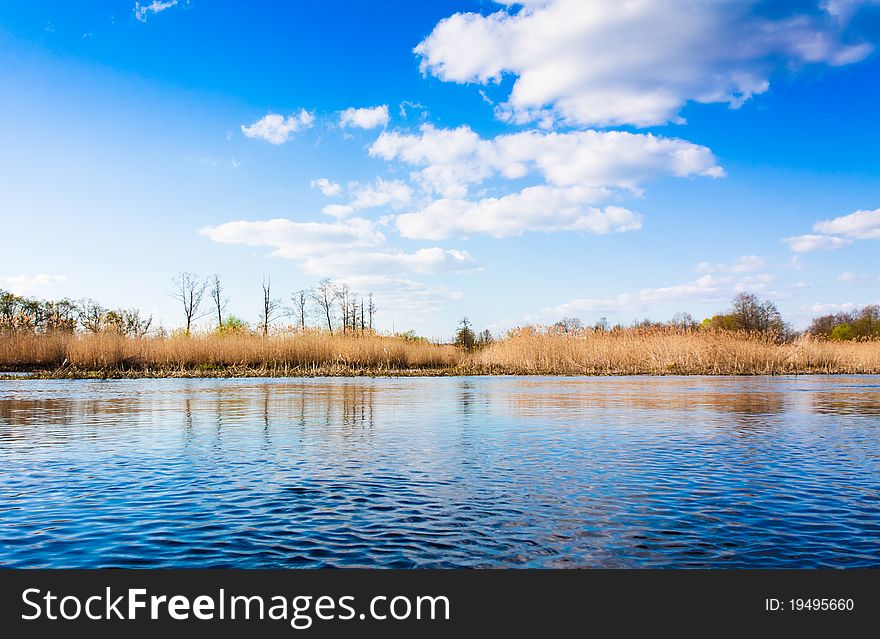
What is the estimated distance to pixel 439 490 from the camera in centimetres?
713

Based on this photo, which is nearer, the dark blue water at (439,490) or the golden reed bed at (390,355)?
the dark blue water at (439,490)

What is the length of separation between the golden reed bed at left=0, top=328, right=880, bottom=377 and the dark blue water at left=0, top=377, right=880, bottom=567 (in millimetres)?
21847

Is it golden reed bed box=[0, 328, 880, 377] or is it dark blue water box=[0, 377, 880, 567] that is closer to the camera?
dark blue water box=[0, 377, 880, 567]

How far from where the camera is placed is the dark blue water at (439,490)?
5.09 metres

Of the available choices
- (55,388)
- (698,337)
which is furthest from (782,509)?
(698,337)

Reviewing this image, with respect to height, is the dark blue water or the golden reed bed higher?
the golden reed bed

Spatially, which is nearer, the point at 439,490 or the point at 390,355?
the point at 439,490

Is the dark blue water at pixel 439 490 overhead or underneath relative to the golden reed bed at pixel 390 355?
underneath

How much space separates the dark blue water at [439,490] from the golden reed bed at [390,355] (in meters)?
21.8

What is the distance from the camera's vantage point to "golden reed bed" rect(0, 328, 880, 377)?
1391 inches

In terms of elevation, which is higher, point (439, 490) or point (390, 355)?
point (390, 355)

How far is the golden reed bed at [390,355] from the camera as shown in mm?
35344

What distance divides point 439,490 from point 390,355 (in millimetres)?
33938

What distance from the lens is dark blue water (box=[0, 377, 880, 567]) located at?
16.7ft
